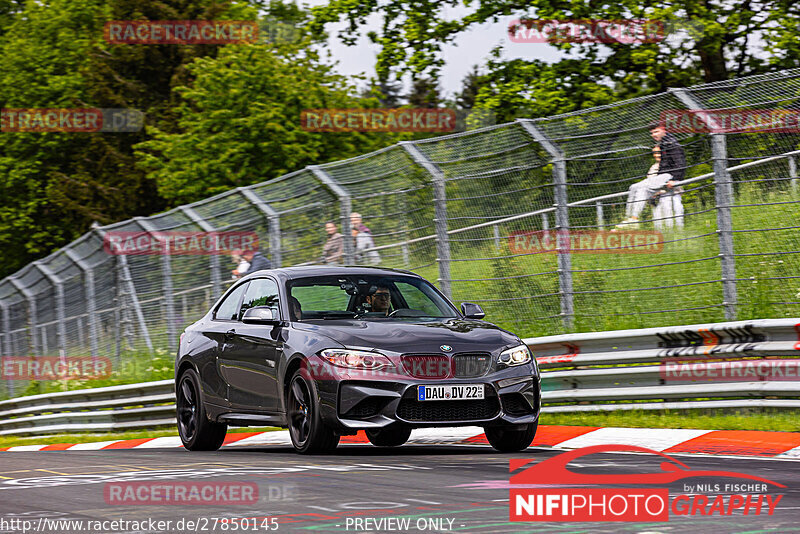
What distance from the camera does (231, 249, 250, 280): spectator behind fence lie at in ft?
58.2

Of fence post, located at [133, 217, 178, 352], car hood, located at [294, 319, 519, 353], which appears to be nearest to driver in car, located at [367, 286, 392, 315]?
car hood, located at [294, 319, 519, 353]

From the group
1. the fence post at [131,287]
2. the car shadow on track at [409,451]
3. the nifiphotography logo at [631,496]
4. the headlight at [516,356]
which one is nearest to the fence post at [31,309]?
the fence post at [131,287]

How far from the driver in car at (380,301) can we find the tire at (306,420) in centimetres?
113

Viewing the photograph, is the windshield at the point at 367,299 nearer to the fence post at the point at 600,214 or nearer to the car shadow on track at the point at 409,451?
the car shadow on track at the point at 409,451

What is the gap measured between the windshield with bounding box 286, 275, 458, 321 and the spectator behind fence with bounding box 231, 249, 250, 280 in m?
6.70

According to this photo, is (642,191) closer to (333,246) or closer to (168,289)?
(333,246)

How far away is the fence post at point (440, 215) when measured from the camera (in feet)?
46.6

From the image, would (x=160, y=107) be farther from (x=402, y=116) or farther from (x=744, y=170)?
(x=744, y=170)

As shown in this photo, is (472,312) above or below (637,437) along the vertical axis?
above

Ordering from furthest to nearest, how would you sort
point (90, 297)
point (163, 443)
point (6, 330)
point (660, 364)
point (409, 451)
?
1. point (6, 330)
2. point (90, 297)
3. point (163, 443)
4. point (660, 364)
5. point (409, 451)

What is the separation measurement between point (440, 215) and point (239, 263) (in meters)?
4.58

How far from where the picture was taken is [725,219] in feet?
37.4

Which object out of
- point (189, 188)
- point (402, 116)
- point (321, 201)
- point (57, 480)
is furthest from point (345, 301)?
point (402, 116)

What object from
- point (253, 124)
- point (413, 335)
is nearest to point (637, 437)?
point (413, 335)
